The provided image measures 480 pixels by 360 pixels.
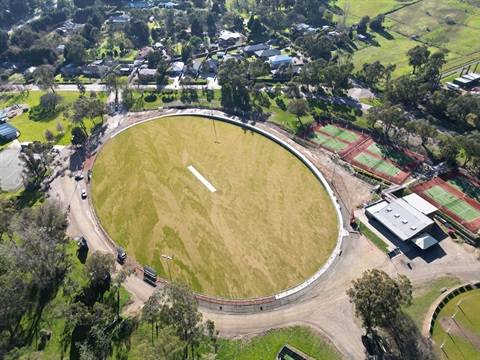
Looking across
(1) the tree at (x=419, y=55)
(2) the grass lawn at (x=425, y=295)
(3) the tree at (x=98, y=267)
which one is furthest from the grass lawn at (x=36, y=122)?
(1) the tree at (x=419, y=55)

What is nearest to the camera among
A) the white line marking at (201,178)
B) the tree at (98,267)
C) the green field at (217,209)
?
the tree at (98,267)

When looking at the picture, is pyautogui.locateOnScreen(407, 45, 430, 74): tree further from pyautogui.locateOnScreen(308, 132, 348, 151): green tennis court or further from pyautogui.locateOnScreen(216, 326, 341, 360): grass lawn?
pyautogui.locateOnScreen(216, 326, 341, 360): grass lawn

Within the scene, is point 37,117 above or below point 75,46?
below

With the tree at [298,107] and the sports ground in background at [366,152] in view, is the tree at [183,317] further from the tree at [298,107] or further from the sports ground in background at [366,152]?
the tree at [298,107]

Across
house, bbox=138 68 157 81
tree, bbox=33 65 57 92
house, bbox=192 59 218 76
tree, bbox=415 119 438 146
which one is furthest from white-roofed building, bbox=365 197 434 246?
tree, bbox=33 65 57 92

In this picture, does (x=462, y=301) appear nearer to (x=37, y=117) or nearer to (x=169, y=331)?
(x=169, y=331)

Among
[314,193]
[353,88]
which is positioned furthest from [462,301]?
[353,88]
